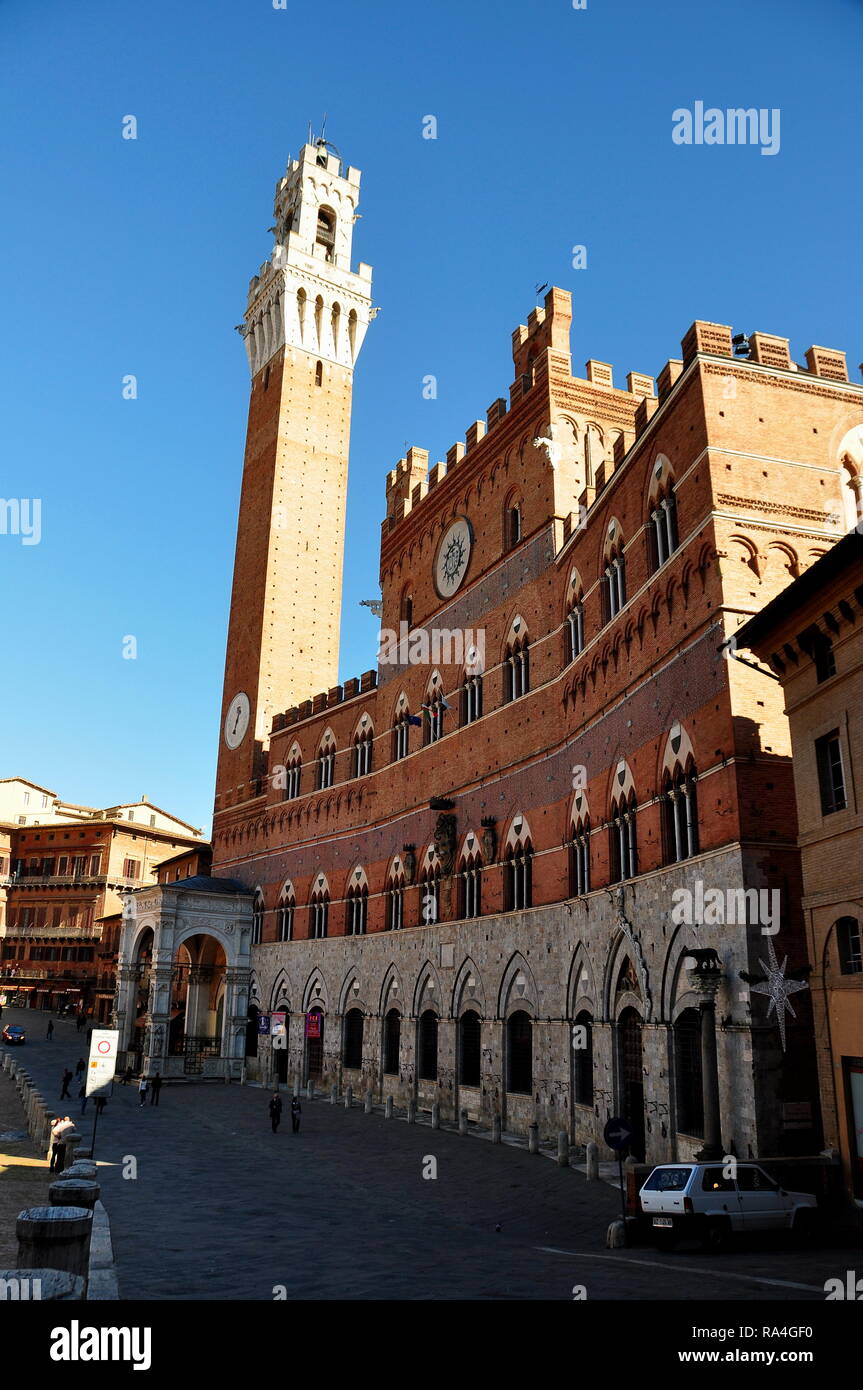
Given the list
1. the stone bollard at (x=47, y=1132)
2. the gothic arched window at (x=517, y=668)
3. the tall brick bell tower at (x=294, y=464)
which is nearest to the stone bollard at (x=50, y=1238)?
the stone bollard at (x=47, y=1132)

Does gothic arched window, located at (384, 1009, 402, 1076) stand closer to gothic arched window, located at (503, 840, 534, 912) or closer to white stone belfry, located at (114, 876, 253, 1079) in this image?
gothic arched window, located at (503, 840, 534, 912)

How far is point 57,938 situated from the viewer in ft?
237

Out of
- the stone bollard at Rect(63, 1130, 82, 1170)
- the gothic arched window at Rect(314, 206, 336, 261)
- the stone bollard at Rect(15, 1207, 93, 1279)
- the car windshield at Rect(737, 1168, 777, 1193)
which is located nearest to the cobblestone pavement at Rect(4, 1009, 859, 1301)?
the car windshield at Rect(737, 1168, 777, 1193)

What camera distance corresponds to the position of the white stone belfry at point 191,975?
4322 cm

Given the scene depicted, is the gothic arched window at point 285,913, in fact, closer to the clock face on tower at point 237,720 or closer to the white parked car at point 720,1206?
the clock face on tower at point 237,720

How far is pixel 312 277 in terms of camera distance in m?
61.1

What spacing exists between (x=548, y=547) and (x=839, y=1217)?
1900 centimetres

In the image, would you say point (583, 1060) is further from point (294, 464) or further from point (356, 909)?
point (294, 464)

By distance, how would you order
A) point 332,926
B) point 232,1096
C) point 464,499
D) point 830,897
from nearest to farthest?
point 830,897, point 464,499, point 232,1096, point 332,926

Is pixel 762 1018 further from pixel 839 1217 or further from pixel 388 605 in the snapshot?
pixel 388 605

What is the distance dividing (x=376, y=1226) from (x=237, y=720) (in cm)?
4051

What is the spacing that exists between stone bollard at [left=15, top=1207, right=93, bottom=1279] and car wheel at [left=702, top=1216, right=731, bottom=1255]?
8.63 m

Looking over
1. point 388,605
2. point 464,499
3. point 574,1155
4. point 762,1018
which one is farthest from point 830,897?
point 388,605

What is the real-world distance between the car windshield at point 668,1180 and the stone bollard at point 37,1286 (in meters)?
9.27
